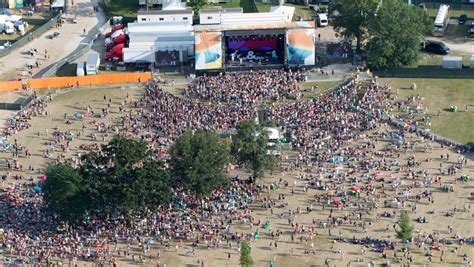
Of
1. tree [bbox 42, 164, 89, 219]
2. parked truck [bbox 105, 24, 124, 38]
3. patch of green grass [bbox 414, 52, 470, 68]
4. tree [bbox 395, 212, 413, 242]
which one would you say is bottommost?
tree [bbox 395, 212, 413, 242]

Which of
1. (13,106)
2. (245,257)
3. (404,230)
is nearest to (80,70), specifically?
(13,106)

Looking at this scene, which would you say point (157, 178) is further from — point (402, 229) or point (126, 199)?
point (402, 229)

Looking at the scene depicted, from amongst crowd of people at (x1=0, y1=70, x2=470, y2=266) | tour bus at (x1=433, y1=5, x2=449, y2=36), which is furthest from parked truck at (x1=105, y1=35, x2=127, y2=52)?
tour bus at (x1=433, y1=5, x2=449, y2=36)

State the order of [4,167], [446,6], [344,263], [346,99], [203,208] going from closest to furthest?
[344,263], [203,208], [4,167], [346,99], [446,6]

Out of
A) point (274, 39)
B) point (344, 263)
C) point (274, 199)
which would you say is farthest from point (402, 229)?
point (274, 39)

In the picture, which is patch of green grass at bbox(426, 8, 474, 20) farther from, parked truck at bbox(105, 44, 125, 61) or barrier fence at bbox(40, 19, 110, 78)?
barrier fence at bbox(40, 19, 110, 78)
